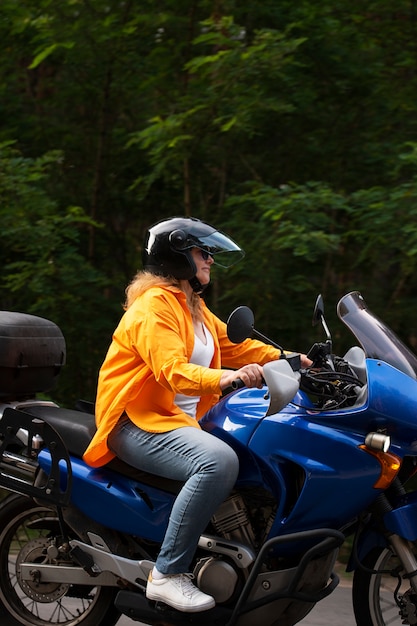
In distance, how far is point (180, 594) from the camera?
365 cm

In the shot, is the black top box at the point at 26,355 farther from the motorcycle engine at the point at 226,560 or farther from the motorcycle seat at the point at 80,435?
the motorcycle engine at the point at 226,560

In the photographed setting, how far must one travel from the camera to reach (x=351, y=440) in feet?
11.7

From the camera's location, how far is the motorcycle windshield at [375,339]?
3648 mm

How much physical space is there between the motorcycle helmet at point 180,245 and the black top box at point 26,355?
2.03 feet

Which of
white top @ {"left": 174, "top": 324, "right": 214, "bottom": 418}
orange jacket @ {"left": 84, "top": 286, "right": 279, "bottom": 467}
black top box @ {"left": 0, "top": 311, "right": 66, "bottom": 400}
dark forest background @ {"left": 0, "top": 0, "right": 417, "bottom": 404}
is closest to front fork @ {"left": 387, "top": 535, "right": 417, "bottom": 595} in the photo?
orange jacket @ {"left": 84, "top": 286, "right": 279, "bottom": 467}

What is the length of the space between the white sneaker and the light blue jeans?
0.11ft

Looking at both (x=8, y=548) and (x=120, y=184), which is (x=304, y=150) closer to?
(x=120, y=184)

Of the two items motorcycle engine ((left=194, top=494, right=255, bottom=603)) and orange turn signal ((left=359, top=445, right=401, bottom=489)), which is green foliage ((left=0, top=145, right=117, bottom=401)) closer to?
motorcycle engine ((left=194, top=494, right=255, bottom=603))

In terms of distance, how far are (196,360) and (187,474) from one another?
0.47m

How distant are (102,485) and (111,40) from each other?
459 cm

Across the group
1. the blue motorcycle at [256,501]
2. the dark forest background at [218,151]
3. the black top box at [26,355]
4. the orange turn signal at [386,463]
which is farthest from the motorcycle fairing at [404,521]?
the dark forest background at [218,151]

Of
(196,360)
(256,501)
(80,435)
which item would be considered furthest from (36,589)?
(196,360)

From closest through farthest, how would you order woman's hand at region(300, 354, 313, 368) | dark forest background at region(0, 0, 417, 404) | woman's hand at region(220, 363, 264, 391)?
1. woman's hand at region(220, 363, 264, 391)
2. woman's hand at region(300, 354, 313, 368)
3. dark forest background at region(0, 0, 417, 404)

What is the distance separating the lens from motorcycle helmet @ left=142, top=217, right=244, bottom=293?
3869mm
